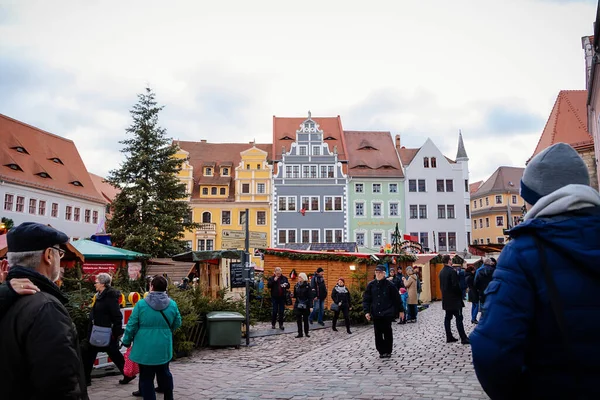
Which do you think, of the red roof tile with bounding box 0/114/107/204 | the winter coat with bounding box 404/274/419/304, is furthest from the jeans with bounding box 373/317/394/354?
the red roof tile with bounding box 0/114/107/204

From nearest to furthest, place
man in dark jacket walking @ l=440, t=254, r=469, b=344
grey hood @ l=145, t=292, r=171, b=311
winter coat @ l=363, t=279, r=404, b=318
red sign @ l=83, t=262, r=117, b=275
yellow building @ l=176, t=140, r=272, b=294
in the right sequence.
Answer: grey hood @ l=145, t=292, r=171, b=311, winter coat @ l=363, t=279, r=404, b=318, man in dark jacket walking @ l=440, t=254, r=469, b=344, red sign @ l=83, t=262, r=117, b=275, yellow building @ l=176, t=140, r=272, b=294

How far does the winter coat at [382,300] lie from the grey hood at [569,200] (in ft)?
27.8

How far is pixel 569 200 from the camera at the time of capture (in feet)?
7.48

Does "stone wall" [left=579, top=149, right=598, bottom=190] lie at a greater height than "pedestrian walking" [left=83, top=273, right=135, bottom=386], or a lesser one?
greater

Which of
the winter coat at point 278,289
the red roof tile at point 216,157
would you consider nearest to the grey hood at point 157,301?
the winter coat at point 278,289

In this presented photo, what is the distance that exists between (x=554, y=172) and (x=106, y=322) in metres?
7.73

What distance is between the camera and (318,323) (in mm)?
18438

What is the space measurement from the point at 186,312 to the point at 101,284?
139 inches

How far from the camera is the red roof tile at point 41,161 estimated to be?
44.0 meters

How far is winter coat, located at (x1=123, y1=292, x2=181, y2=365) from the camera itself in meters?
6.33

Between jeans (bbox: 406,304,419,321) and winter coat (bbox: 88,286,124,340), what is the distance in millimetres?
12034

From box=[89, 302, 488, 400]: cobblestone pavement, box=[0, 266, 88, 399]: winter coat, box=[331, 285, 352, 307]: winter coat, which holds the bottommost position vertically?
box=[89, 302, 488, 400]: cobblestone pavement

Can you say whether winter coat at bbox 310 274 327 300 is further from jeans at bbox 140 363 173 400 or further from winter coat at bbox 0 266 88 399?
winter coat at bbox 0 266 88 399

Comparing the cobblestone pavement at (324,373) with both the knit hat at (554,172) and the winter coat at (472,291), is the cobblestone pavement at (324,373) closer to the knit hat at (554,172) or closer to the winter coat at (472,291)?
the winter coat at (472,291)
